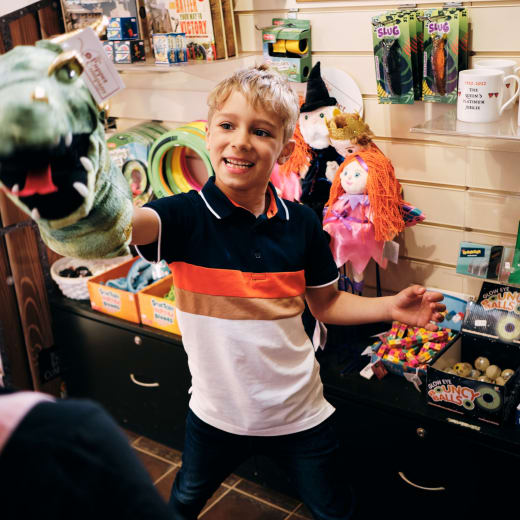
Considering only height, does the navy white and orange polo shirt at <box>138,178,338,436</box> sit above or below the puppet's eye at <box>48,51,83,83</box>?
below

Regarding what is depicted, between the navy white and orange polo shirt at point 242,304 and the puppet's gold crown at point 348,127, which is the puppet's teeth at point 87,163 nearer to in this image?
the navy white and orange polo shirt at point 242,304

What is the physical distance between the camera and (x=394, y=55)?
195 centimetres

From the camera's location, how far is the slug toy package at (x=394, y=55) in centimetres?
192

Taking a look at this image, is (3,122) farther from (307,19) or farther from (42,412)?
(307,19)

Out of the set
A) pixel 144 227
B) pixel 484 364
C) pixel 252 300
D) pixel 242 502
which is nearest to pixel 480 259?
pixel 484 364

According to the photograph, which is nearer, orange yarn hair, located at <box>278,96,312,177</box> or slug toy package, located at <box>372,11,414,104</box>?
slug toy package, located at <box>372,11,414,104</box>

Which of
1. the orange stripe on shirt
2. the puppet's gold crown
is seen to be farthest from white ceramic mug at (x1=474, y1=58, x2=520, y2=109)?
the orange stripe on shirt

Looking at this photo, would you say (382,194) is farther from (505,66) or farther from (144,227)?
(144,227)

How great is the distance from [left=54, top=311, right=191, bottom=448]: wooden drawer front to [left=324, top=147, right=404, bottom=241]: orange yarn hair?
0.85 meters

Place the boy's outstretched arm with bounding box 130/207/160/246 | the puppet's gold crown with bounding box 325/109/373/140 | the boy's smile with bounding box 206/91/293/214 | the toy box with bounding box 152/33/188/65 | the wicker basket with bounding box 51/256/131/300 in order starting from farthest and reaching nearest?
1. the wicker basket with bounding box 51/256/131/300
2. the toy box with bounding box 152/33/188/65
3. the puppet's gold crown with bounding box 325/109/373/140
4. the boy's smile with bounding box 206/91/293/214
5. the boy's outstretched arm with bounding box 130/207/160/246

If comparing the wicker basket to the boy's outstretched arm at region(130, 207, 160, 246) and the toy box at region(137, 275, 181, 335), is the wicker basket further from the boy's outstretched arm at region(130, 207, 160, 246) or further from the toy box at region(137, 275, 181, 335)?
the boy's outstretched arm at region(130, 207, 160, 246)

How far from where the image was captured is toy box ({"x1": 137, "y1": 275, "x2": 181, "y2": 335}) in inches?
93.9

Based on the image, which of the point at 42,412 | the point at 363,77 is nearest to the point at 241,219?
the point at 363,77

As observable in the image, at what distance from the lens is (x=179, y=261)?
157 centimetres
